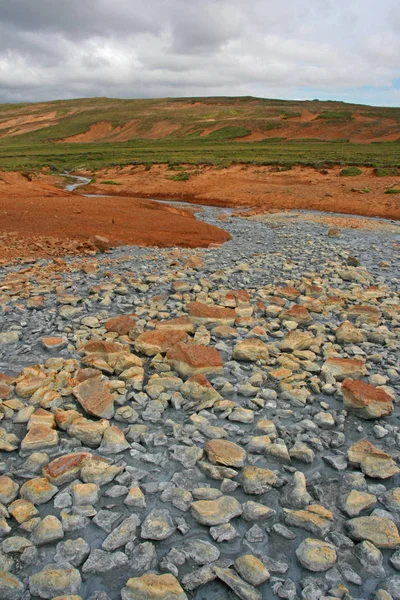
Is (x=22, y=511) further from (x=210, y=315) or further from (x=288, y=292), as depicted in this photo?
(x=288, y=292)

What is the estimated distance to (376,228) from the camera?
74.9ft

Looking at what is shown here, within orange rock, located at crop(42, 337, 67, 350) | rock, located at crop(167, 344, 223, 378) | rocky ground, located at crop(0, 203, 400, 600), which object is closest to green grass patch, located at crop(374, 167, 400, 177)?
rocky ground, located at crop(0, 203, 400, 600)

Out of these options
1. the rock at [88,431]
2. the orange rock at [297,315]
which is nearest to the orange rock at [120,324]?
the rock at [88,431]

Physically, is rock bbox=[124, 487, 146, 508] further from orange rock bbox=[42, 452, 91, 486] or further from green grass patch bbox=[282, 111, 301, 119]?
green grass patch bbox=[282, 111, 301, 119]

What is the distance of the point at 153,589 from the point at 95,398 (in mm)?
2841

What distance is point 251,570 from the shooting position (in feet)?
12.3

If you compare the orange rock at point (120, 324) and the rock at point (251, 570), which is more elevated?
the orange rock at point (120, 324)

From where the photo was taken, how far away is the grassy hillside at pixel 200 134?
6212 cm

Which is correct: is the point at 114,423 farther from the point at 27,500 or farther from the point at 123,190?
the point at 123,190

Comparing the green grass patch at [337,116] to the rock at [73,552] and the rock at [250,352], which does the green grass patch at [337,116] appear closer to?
the rock at [250,352]

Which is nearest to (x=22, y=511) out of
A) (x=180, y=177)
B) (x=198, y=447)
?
(x=198, y=447)

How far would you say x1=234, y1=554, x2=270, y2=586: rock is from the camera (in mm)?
3697

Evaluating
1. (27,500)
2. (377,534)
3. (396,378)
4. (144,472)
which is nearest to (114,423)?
(144,472)

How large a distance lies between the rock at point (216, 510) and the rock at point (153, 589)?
717 mm
